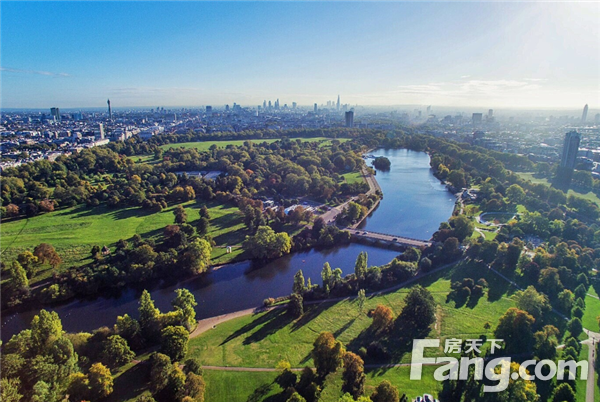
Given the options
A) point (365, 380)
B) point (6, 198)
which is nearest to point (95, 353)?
point (365, 380)

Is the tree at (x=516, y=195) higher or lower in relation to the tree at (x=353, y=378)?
higher

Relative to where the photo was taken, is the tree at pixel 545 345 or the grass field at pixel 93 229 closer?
the tree at pixel 545 345

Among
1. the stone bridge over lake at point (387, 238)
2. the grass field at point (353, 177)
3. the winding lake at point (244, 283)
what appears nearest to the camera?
the winding lake at point (244, 283)

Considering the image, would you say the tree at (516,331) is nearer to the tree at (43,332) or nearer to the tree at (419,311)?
the tree at (419,311)

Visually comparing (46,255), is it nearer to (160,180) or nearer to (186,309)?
(186,309)

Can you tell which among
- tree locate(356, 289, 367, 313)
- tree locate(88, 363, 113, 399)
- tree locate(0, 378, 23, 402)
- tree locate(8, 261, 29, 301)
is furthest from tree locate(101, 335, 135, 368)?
tree locate(356, 289, 367, 313)

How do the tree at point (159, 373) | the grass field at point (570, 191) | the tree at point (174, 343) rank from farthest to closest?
the grass field at point (570, 191)
the tree at point (174, 343)
the tree at point (159, 373)

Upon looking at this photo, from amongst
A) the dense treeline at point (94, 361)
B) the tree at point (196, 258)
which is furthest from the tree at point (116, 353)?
the tree at point (196, 258)

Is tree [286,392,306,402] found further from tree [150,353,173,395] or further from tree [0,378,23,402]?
tree [0,378,23,402]
